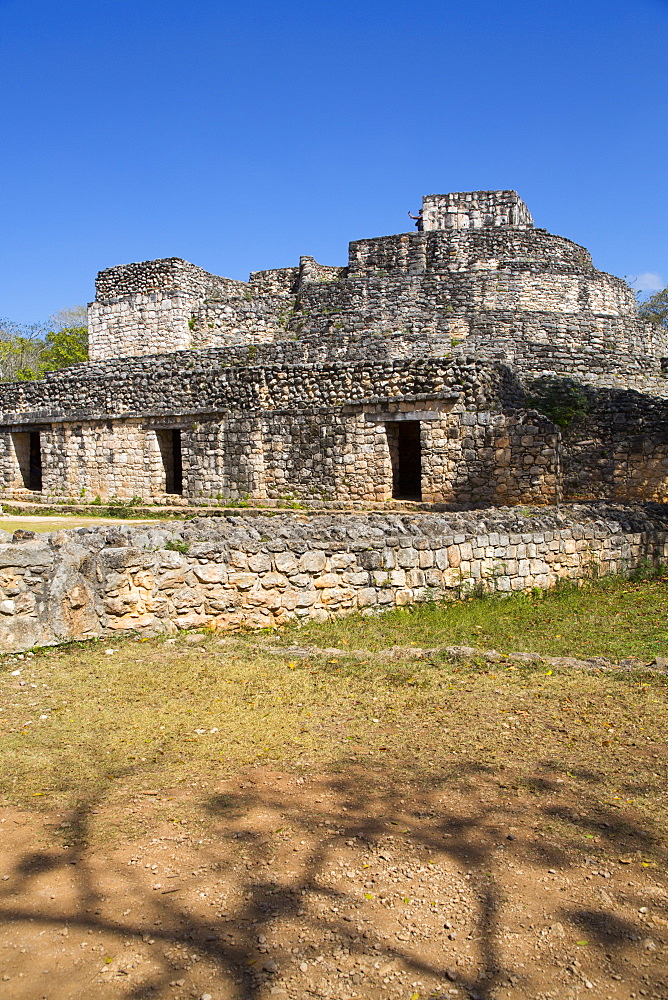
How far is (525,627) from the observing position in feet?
23.1

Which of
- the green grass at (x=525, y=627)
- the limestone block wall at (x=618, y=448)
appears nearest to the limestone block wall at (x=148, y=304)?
the limestone block wall at (x=618, y=448)

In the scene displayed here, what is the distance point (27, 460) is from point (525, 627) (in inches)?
684

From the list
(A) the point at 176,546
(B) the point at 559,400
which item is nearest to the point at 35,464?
(B) the point at 559,400

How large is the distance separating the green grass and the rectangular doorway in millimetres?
15444

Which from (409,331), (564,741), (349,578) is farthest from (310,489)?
(564,741)

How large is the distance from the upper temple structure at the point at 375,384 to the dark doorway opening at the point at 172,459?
73mm

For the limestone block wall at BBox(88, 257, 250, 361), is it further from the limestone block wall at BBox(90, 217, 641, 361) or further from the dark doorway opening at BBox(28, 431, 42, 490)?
the dark doorway opening at BBox(28, 431, 42, 490)

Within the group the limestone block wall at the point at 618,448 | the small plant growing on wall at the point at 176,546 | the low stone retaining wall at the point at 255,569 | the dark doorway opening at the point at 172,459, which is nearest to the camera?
the low stone retaining wall at the point at 255,569

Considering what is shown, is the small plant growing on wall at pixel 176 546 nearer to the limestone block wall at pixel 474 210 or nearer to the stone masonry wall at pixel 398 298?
the stone masonry wall at pixel 398 298

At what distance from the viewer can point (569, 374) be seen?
1720 centimetres

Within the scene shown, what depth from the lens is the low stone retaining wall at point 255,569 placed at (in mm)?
6109

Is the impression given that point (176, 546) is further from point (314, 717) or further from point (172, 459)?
point (172, 459)

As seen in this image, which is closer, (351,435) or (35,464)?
(351,435)

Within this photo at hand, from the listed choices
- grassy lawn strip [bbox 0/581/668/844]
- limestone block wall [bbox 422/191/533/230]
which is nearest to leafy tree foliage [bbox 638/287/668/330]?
limestone block wall [bbox 422/191/533/230]
